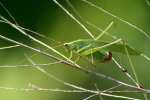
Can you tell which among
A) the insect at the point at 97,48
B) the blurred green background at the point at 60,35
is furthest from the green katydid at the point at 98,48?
the blurred green background at the point at 60,35

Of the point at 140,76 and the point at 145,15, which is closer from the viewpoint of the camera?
the point at 140,76

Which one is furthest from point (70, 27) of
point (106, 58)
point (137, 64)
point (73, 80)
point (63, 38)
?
point (106, 58)

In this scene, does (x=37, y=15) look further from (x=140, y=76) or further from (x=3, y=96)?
(x=140, y=76)

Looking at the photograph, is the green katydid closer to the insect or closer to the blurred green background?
the insect

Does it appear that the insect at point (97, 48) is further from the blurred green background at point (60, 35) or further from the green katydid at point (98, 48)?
the blurred green background at point (60, 35)

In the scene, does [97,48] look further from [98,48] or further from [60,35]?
[60,35]

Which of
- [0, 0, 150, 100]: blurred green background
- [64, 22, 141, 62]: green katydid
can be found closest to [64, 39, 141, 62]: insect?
[64, 22, 141, 62]: green katydid

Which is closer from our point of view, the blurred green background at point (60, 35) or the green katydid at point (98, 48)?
the green katydid at point (98, 48)
